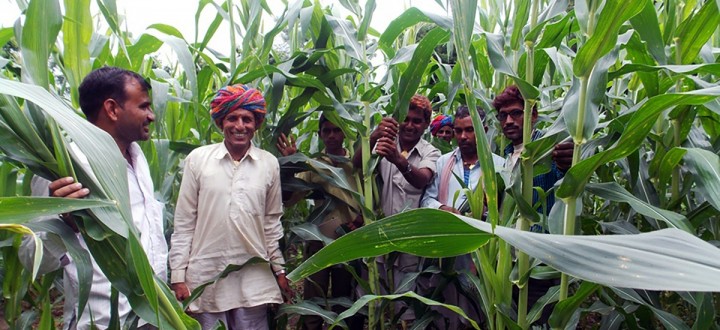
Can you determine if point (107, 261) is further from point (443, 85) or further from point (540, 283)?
point (443, 85)

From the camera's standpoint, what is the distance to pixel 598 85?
110 centimetres

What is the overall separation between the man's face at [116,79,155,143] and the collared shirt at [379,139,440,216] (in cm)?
106

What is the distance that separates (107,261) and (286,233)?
58.2 inches

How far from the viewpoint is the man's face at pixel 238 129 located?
179cm

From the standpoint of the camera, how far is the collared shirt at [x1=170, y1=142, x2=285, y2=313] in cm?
178

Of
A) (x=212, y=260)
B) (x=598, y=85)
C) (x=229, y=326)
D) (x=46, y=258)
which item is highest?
(x=598, y=85)

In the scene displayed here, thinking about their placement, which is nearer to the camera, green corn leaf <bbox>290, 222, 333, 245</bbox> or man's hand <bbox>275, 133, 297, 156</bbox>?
green corn leaf <bbox>290, 222, 333, 245</bbox>

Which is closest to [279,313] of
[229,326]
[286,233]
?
[229,326]

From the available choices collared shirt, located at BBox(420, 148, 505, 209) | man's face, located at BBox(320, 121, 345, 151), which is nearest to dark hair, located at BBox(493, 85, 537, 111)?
collared shirt, located at BBox(420, 148, 505, 209)

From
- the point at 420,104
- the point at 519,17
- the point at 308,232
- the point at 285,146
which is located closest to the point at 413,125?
the point at 420,104

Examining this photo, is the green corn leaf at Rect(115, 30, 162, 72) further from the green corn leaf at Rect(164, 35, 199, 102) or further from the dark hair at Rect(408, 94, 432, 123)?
the dark hair at Rect(408, 94, 432, 123)

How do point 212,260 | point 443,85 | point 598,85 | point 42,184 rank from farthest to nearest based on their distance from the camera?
point 443,85, point 212,260, point 42,184, point 598,85

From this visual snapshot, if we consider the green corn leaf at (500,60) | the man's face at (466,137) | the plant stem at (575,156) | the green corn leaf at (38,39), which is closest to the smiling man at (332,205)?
the man's face at (466,137)

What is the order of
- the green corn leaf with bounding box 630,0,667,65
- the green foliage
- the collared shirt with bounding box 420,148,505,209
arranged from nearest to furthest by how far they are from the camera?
1. the green foliage
2. the green corn leaf with bounding box 630,0,667,65
3. the collared shirt with bounding box 420,148,505,209
